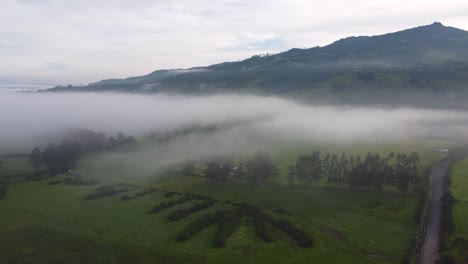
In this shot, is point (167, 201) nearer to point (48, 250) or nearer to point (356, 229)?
point (48, 250)

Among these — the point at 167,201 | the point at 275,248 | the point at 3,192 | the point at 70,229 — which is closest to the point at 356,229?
the point at 275,248

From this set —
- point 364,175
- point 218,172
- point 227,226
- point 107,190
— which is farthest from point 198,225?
point 364,175

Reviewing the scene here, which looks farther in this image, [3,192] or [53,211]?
[3,192]

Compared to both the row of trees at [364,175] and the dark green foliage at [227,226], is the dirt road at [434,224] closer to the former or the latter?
the row of trees at [364,175]

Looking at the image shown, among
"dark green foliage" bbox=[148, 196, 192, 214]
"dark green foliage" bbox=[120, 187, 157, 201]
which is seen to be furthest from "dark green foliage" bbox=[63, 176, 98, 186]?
"dark green foliage" bbox=[148, 196, 192, 214]

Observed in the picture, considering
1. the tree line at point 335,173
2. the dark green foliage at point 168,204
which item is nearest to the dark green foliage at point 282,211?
the tree line at point 335,173
